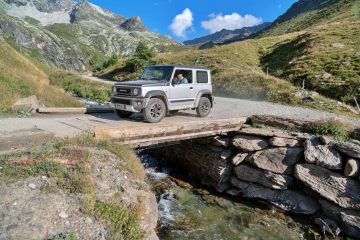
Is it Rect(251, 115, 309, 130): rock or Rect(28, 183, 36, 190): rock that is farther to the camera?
Rect(251, 115, 309, 130): rock

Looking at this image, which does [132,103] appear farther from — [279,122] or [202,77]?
[279,122]

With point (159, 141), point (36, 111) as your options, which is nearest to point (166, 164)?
point (159, 141)

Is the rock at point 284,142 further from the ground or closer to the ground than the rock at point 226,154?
further from the ground

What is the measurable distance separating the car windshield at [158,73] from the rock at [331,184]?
22.5ft

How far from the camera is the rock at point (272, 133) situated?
48.8 feet

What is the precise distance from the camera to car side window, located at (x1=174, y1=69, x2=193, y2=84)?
1530cm


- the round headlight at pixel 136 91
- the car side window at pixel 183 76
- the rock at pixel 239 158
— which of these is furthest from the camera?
the rock at pixel 239 158

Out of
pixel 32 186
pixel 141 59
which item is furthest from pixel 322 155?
pixel 141 59

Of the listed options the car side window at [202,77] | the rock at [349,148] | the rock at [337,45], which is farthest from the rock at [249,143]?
the rock at [337,45]

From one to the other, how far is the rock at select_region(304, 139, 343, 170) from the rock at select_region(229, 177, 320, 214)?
1.62 m

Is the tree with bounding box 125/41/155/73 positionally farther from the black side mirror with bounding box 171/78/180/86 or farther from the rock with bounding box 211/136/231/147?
the black side mirror with bounding box 171/78/180/86

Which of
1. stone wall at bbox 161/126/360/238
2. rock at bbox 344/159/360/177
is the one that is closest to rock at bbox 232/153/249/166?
stone wall at bbox 161/126/360/238

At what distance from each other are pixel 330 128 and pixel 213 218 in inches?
262

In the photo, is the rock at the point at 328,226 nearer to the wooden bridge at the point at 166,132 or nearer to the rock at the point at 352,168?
the rock at the point at 352,168
